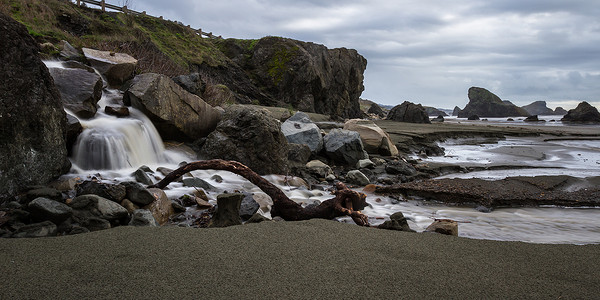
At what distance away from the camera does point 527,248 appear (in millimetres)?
2529

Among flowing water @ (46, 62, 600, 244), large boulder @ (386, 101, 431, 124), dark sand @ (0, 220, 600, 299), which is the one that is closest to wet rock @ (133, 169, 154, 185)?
flowing water @ (46, 62, 600, 244)

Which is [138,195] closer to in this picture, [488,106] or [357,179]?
[357,179]

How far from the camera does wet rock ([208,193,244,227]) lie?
10.3 feet

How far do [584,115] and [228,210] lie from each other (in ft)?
177

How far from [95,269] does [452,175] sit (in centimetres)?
705

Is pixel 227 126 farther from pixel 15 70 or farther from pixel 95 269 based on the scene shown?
pixel 95 269

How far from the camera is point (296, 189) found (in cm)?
589

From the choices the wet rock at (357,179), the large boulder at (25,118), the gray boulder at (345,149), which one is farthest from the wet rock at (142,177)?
the gray boulder at (345,149)

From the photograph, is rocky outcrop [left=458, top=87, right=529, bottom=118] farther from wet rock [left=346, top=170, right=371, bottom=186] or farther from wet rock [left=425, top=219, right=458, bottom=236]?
wet rock [left=425, top=219, right=458, bottom=236]

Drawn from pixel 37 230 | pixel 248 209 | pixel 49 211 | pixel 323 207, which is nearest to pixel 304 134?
pixel 248 209

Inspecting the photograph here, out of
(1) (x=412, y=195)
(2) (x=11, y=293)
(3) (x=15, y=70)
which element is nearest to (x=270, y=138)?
(1) (x=412, y=195)

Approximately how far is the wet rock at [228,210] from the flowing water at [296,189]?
43.1 inches

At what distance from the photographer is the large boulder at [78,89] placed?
235 inches

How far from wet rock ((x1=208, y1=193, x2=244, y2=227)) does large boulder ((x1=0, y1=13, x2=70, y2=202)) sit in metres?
2.12
